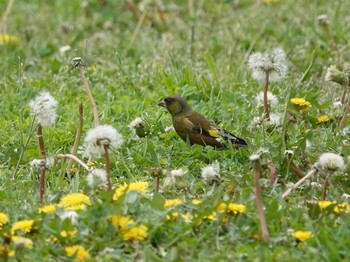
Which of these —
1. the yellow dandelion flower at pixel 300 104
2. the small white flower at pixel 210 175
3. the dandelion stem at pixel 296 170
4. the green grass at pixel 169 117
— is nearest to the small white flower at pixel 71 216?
the green grass at pixel 169 117

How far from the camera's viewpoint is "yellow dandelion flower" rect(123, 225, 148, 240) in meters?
3.71

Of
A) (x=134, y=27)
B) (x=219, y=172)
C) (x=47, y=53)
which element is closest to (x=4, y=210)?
(x=219, y=172)

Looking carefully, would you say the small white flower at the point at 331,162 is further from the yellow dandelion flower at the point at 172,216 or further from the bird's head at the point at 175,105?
the bird's head at the point at 175,105

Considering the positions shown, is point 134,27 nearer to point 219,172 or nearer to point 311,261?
point 219,172

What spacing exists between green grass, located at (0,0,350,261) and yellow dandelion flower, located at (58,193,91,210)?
0.22 feet

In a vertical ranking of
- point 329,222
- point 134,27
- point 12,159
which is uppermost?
point 329,222

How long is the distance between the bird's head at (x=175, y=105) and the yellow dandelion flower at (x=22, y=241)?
5.94ft

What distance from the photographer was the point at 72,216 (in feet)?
12.5

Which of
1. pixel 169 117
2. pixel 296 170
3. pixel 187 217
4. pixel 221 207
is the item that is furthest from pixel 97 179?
pixel 169 117

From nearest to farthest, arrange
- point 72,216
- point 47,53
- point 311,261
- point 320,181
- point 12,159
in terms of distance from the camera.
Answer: point 311,261, point 72,216, point 320,181, point 12,159, point 47,53

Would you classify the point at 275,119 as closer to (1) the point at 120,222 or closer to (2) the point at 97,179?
(2) the point at 97,179

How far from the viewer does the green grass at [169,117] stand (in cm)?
375

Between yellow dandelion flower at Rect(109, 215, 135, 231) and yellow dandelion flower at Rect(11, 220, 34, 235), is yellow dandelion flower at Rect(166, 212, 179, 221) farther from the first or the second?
yellow dandelion flower at Rect(11, 220, 34, 235)

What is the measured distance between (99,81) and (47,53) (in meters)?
1.02
